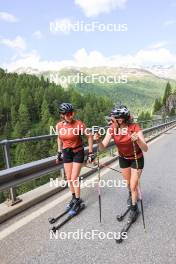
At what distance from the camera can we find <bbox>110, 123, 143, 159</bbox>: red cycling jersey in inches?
211

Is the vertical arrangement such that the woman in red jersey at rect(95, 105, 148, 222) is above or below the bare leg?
above

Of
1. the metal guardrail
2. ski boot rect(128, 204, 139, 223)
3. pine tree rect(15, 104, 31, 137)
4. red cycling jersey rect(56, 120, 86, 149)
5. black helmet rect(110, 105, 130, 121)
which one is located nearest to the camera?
the metal guardrail

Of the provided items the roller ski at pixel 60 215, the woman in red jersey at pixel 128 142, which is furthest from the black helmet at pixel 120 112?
the roller ski at pixel 60 215

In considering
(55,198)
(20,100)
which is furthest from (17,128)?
(55,198)

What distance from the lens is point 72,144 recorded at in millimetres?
6098

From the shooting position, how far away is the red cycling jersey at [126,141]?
5.35 meters

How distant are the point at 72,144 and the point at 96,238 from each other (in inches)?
73.7

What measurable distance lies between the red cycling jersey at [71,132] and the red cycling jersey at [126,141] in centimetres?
Result: 71

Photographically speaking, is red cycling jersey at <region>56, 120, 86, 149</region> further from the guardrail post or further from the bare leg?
the bare leg

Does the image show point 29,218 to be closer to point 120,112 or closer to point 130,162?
point 130,162

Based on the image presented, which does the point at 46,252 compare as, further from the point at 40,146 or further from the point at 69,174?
the point at 40,146

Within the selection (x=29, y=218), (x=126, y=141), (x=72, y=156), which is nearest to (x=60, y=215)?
(x=29, y=218)

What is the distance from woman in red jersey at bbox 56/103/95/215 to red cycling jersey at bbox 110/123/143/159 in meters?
0.65

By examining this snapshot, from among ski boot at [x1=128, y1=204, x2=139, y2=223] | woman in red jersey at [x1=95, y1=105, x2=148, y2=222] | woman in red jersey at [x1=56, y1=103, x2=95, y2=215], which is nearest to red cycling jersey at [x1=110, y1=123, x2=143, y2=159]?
woman in red jersey at [x1=95, y1=105, x2=148, y2=222]
